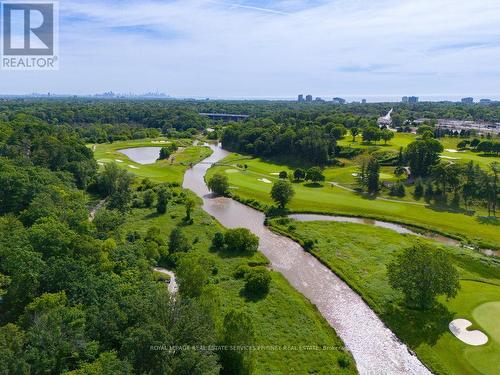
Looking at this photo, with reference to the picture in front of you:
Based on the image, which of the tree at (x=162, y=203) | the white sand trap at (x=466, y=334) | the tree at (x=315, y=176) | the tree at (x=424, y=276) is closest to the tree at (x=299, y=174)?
the tree at (x=315, y=176)

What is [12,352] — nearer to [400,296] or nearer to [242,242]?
[242,242]

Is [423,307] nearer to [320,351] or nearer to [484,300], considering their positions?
[484,300]

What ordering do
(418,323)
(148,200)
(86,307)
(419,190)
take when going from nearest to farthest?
(86,307) < (418,323) < (148,200) < (419,190)

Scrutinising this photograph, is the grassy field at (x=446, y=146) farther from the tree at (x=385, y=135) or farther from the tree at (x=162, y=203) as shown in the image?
the tree at (x=162, y=203)

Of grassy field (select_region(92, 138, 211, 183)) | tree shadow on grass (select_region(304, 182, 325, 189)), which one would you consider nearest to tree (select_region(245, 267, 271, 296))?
tree shadow on grass (select_region(304, 182, 325, 189))

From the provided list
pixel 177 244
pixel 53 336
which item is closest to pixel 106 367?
pixel 53 336

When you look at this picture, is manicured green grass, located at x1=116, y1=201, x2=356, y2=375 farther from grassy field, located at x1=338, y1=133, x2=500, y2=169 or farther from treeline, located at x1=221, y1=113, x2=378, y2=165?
grassy field, located at x1=338, y1=133, x2=500, y2=169

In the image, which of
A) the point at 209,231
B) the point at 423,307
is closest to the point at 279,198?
the point at 209,231

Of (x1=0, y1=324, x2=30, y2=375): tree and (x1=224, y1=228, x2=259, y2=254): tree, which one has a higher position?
(x1=0, y1=324, x2=30, y2=375): tree
